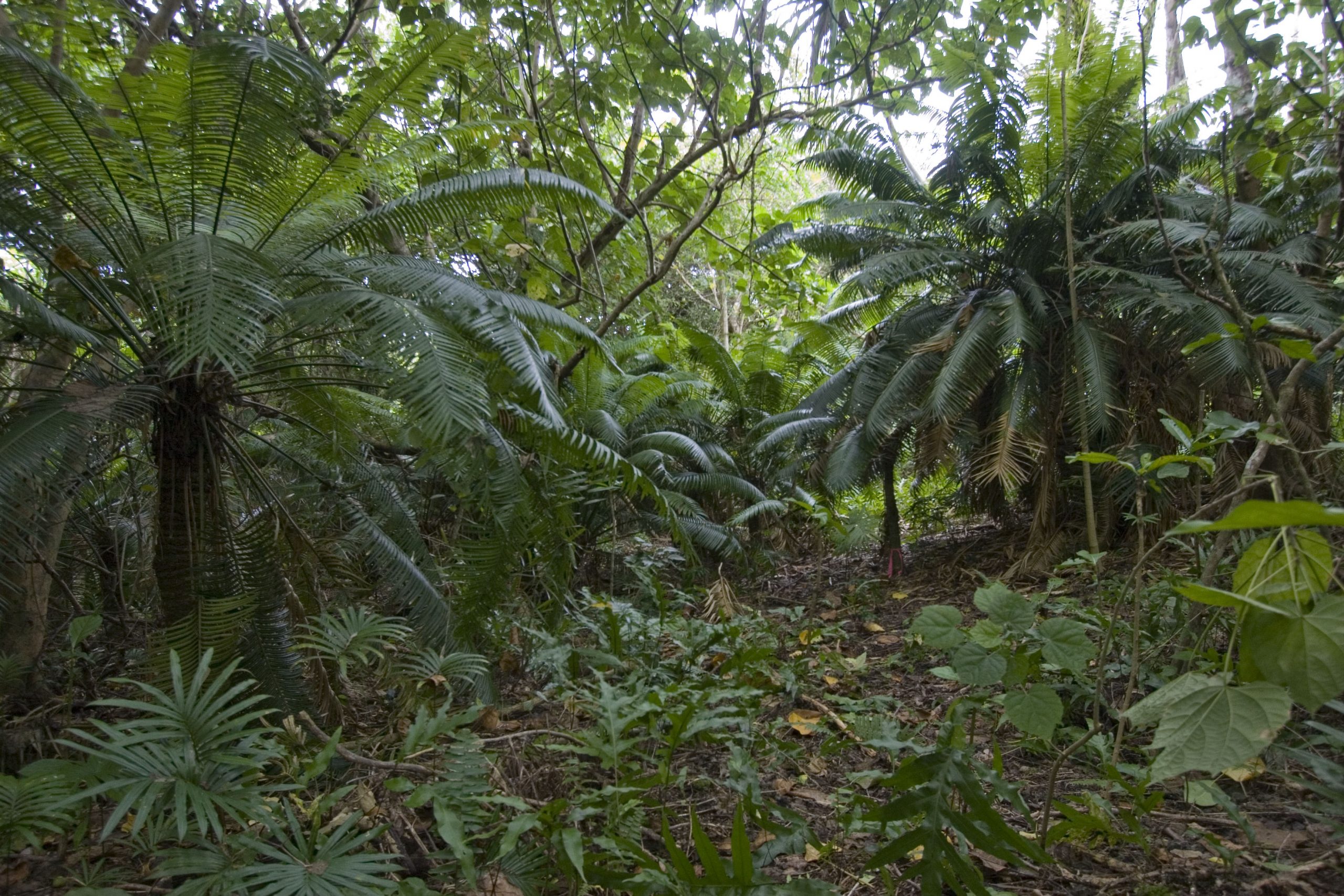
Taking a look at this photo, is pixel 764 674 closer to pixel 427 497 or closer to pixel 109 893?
pixel 109 893

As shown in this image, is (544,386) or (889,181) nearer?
(544,386)

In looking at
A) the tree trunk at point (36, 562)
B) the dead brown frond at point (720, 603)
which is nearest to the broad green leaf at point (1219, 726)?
the dead brown frond at point (720, 603)

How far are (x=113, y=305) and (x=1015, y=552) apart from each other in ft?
17.4

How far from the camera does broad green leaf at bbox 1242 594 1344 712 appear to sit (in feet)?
3.37

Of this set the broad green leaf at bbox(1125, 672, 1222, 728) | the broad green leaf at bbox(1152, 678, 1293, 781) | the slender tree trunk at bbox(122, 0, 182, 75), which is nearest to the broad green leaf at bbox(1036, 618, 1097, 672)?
the broad green leaf at bbox(1125, 672, 1222, 728)

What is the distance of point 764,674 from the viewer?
10.3 ft

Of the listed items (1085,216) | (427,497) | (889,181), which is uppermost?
(889,181)

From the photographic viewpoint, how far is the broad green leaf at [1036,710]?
1692 mm

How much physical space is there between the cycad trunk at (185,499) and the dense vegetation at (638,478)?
2 cm

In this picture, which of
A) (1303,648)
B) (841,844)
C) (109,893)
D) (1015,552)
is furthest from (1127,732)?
(1015,552)

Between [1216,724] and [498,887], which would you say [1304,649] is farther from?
[498,887]

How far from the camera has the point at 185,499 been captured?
109 inches

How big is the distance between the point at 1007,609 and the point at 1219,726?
69cm

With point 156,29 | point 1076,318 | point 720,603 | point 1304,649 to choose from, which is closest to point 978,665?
point 1304,649
